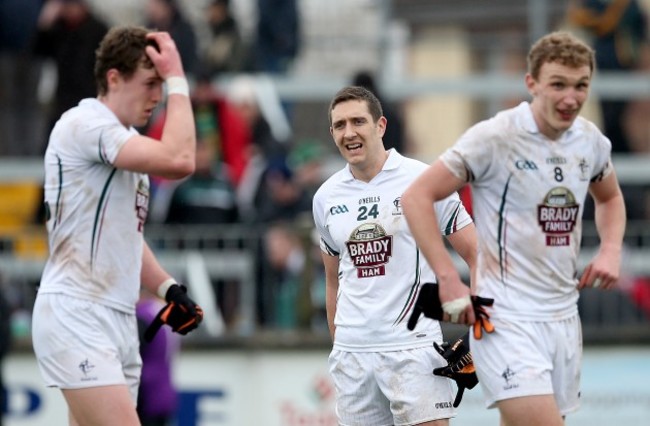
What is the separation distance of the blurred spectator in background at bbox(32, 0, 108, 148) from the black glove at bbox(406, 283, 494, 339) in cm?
726

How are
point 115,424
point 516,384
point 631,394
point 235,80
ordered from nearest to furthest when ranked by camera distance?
point 516,384, point 115,424, point 631,394, point 235,80

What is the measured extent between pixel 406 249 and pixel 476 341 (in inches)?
32.9

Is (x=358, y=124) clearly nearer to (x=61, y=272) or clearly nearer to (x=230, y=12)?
(x=61, y=272)

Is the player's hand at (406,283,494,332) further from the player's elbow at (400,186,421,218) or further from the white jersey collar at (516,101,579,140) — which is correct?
the white jersey collar at (516,101,579,140)

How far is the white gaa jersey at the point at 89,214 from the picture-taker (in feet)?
27.7

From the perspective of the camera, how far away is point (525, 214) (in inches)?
308

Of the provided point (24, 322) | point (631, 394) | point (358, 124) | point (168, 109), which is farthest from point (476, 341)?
point (24, 322)

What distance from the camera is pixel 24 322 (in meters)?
14.4

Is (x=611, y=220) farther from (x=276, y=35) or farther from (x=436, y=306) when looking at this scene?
(x=276, y=35)

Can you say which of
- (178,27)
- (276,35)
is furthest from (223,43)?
(178,27)

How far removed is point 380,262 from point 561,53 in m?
1.58

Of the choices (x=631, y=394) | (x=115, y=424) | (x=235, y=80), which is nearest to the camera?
(x=115, y=424)

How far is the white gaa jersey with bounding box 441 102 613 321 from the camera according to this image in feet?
25.6

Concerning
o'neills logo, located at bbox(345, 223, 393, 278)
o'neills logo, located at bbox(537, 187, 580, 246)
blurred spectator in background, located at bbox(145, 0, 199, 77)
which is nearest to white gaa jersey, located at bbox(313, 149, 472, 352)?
o'neills logo, located at bbox(345, 223, 393, 278)
